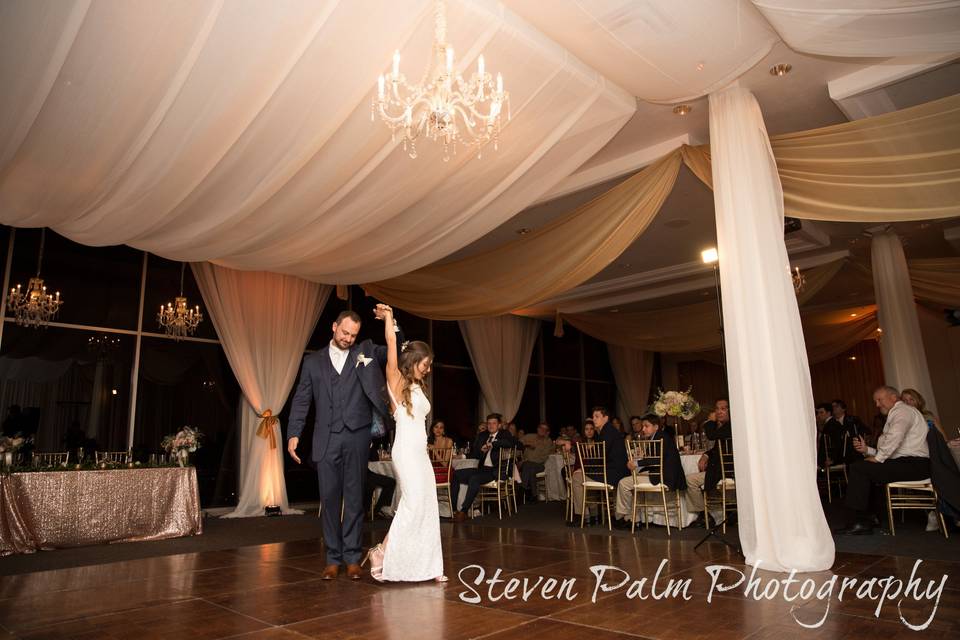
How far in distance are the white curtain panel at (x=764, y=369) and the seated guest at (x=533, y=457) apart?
6.36 metres

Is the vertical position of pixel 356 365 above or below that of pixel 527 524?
above

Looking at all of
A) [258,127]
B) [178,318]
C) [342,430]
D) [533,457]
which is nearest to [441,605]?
[342,430]

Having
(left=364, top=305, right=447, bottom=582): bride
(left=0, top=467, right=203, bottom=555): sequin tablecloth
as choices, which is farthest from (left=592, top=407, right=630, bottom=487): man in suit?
(left=0, top=467, right=203, bottom=555): sequin tablecloth

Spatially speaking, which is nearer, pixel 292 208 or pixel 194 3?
pixel 194 3

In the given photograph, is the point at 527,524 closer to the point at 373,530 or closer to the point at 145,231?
the point at 373,530

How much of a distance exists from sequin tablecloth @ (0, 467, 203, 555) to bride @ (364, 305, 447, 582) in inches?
144

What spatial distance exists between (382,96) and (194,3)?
99cm

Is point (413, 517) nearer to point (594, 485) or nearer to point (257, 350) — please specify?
point (594, 485)

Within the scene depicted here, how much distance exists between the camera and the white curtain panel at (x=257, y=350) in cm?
844

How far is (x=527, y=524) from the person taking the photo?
6945 millimetres

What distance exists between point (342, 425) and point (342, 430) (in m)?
0.03

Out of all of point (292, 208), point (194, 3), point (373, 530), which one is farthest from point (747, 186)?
point (373, 530)

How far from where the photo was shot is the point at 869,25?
11.6 ft

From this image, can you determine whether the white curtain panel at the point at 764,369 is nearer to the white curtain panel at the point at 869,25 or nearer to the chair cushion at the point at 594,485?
the white curtain panel at the point at 869,25
